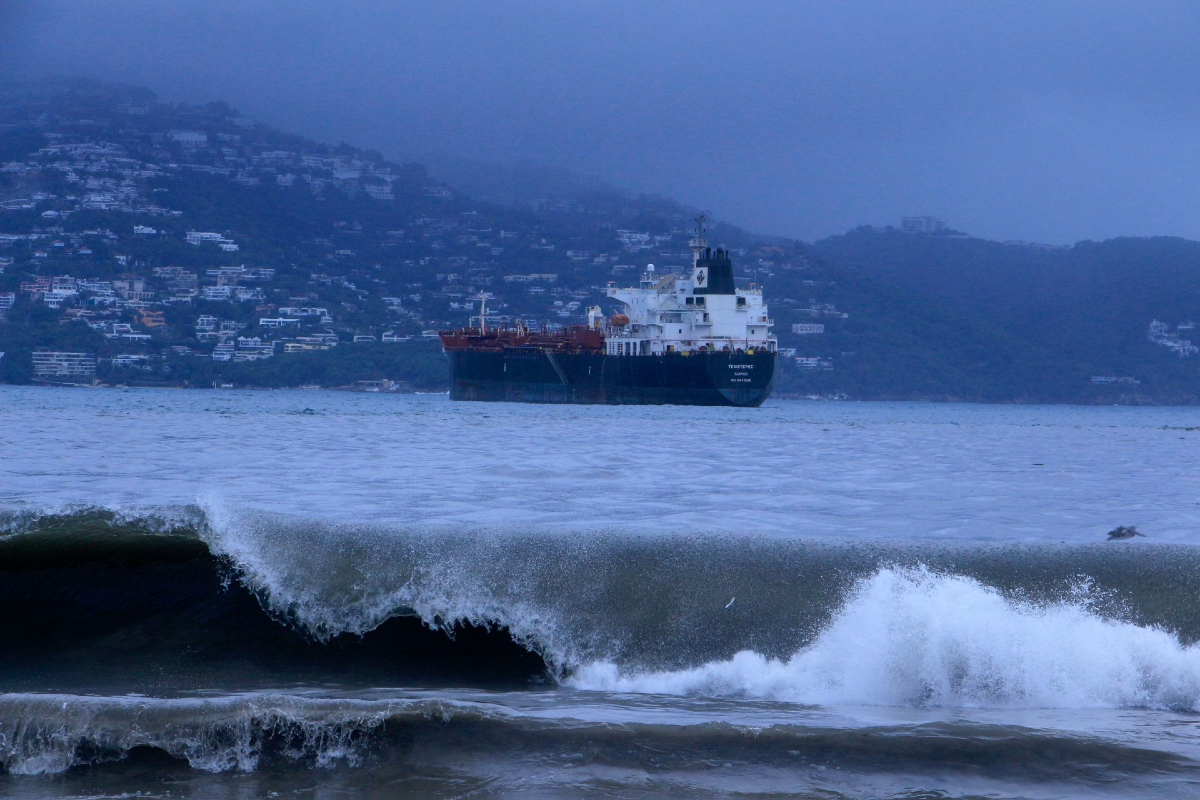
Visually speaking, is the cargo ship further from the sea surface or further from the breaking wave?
the breaking wave

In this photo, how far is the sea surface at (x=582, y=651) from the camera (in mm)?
5594

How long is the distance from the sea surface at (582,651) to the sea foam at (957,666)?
0.06 ft

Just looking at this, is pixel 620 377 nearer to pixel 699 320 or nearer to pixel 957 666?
pixel 699 320

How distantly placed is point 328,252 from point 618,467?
130 metres

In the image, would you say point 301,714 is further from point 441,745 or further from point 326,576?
point 326,576

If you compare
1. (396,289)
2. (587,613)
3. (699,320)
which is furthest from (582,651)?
(396,289)

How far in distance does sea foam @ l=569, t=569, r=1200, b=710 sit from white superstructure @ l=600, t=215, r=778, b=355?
A: 55.1 m

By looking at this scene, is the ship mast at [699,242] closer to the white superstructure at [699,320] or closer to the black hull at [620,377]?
the white superstructure at [699,320]

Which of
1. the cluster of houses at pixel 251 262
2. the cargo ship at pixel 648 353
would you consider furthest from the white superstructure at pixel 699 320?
the cluster of houses at pixel 251 262

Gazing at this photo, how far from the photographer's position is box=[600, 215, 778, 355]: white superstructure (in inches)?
2500

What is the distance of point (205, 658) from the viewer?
7.65 m

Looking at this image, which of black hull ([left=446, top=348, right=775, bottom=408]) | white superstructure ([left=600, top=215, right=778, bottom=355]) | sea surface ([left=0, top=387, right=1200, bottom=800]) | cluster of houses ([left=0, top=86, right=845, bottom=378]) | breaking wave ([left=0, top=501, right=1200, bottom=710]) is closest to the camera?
sea surface ([left=0, top=387, right=1200, bottom=800])

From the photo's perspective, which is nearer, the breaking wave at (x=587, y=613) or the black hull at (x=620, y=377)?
the breaking wave at (x=587, y=613)

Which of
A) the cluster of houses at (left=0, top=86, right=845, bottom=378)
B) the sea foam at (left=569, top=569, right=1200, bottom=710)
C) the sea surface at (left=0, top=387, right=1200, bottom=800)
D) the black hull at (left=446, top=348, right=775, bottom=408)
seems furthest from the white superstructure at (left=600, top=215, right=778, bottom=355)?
the sea foam at (left=569, top=569, right=1200, bottom=710)
